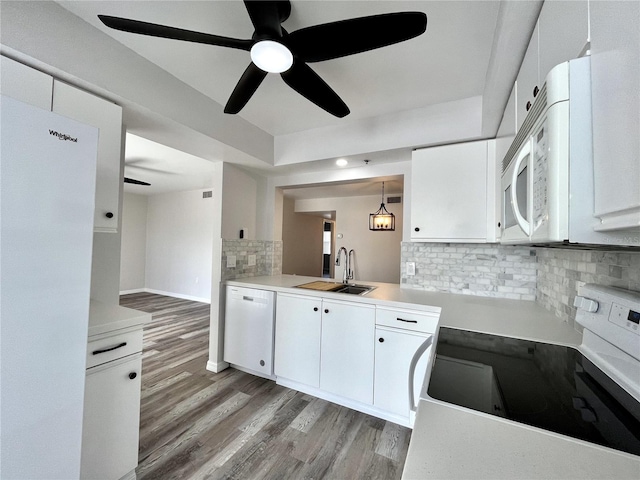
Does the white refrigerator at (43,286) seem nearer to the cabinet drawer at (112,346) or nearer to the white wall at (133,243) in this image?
the cabinet drawer at (112,346)

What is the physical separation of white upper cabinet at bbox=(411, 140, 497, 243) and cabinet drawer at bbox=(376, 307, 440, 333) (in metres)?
0.64

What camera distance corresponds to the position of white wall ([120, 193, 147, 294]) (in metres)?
6.03

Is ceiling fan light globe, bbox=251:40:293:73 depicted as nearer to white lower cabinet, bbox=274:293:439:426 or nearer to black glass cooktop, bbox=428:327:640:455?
black glass cooktop, bbox=428:327:640:455

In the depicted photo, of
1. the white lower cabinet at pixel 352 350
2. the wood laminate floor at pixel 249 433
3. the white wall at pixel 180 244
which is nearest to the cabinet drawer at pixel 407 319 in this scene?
the white lower cabinet at pixel 352 350

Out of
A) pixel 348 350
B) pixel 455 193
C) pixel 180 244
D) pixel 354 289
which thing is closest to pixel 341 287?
pixel 354 289

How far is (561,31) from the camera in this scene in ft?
2.52

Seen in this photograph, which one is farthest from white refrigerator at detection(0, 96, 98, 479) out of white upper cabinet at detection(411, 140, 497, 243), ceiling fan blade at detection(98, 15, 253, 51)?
white upper cabinet at detection(411, 140, 497, 243)

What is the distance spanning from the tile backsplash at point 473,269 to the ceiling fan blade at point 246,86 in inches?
72.6

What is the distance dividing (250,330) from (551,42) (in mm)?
2663

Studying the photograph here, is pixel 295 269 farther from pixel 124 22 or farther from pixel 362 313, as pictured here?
pixel 124 22

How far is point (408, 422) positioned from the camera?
73.9 inches

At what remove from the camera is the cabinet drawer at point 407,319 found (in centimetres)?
177

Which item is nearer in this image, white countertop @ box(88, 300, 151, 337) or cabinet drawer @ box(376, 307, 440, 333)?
white countertop @ box(88, 300, 151, 337)

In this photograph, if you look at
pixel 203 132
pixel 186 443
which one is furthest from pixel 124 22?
pixel 186 443
